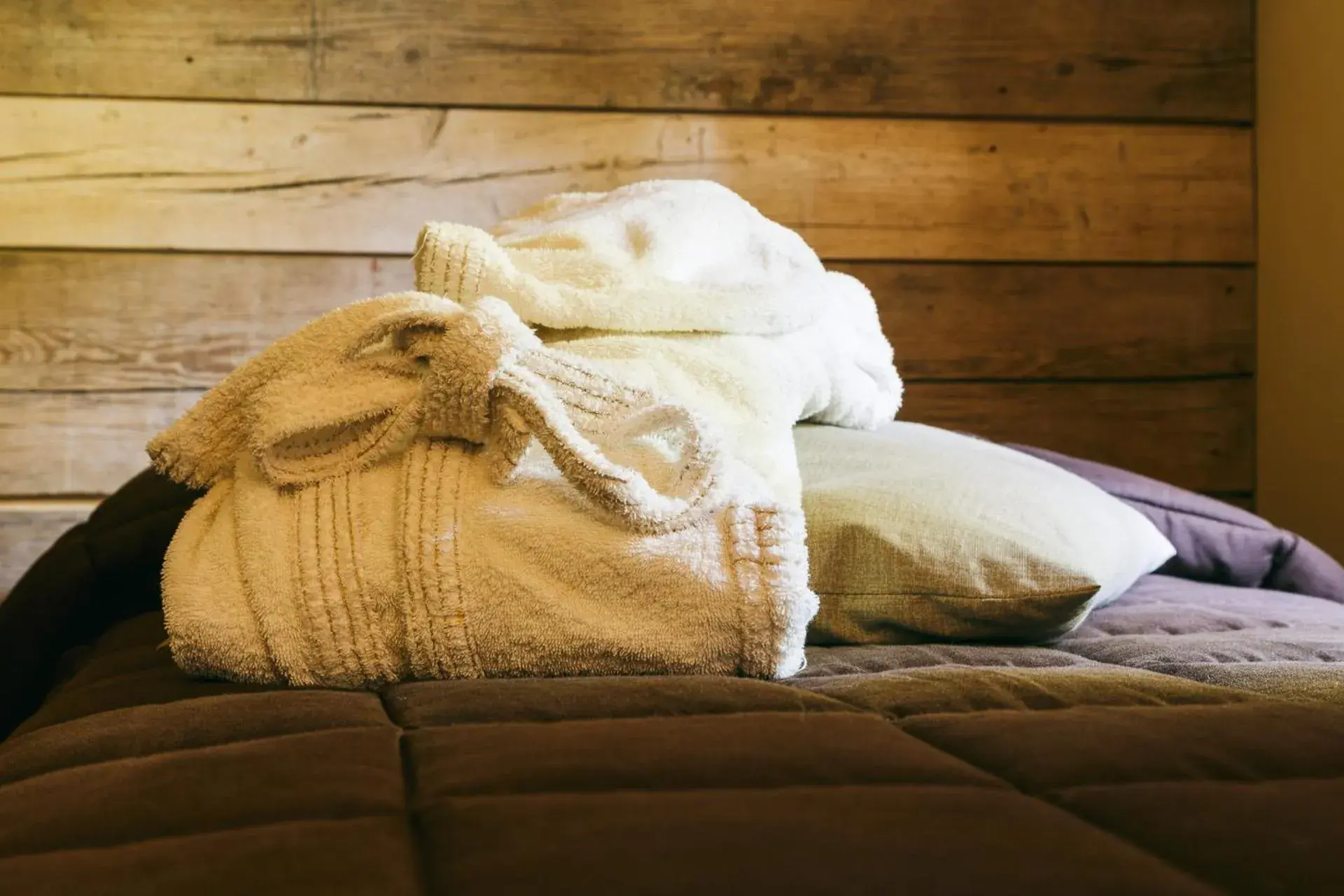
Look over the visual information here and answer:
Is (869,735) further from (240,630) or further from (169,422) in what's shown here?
(169,422)

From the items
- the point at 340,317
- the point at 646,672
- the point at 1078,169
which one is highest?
the point at 1078,169

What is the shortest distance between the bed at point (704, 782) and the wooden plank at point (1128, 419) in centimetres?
115

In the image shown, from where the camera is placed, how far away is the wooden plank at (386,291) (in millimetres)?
1824

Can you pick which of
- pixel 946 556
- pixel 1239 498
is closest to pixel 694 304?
pixel 946 556

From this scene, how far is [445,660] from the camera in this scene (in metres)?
0.84

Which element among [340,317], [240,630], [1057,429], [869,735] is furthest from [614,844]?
[1057,429]

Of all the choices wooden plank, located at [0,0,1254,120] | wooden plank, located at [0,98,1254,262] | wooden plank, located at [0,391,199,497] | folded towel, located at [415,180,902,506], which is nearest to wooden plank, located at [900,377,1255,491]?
wooden plank, located at [0,98,1254,262]

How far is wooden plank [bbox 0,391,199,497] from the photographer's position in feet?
6.00

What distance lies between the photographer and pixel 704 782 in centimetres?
55

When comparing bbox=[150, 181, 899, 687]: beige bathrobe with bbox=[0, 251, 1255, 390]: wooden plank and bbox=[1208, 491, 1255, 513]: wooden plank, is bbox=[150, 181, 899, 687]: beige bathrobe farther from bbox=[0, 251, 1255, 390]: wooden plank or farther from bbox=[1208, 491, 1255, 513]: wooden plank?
bbox=[1208, 491, 1255, 513]: wooden plank

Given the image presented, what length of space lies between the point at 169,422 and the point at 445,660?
1.18 metres

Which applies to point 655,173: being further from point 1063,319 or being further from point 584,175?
point 1063,319

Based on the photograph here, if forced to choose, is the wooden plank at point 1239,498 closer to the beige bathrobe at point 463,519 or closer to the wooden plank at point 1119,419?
the wooden plank at point 1119,419

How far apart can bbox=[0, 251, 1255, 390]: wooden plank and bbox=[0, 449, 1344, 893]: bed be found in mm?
977
